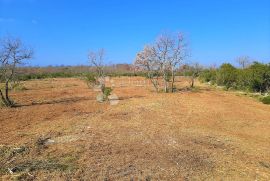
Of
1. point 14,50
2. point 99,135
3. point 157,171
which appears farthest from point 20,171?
point 14,50

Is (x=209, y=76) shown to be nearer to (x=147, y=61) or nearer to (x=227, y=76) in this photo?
(x=227, y=76)

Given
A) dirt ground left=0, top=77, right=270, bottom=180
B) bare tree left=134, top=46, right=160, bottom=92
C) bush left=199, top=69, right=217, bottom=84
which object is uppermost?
bare tree left=134, top=46, right=160, bottom=92

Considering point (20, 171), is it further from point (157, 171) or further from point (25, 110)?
point (25, 110)

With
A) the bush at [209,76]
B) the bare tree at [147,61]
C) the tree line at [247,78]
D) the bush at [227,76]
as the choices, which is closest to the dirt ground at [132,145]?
the bare tree at [147,61]

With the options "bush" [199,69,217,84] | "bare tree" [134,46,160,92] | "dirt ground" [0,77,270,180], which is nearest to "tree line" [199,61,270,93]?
"bush" [199,69,217,84]

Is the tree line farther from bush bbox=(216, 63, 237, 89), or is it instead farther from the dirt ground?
the dirt ground

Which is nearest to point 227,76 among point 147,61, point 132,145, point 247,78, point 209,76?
point 247,78

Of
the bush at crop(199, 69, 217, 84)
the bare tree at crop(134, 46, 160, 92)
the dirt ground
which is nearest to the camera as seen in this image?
the dirt ground

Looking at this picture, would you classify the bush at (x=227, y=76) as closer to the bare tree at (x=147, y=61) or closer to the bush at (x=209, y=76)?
the bush at (x=209, y=76)

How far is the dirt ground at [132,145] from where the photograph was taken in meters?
6.96

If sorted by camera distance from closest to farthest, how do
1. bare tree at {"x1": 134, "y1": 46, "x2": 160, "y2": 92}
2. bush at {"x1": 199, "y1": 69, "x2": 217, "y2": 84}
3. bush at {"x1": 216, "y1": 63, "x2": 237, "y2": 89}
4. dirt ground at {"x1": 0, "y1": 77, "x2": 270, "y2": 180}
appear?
dirt ground at {"x1": 0, "y1": 77, "x2": 270, "y2": 180} < bare tree at {"x1": 134, "y1": 46, "x2": 160, "y2": 92} < bush at {"x1": 216, "y1": 63, "x2": 237, "y2": 89} < bush at {"x1": 199, "y1": 69, "x2": 217, "y2": 84}

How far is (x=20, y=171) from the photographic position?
22.0ft

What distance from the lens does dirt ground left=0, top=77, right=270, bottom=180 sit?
6957 millimetres

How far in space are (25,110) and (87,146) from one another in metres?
8.29
